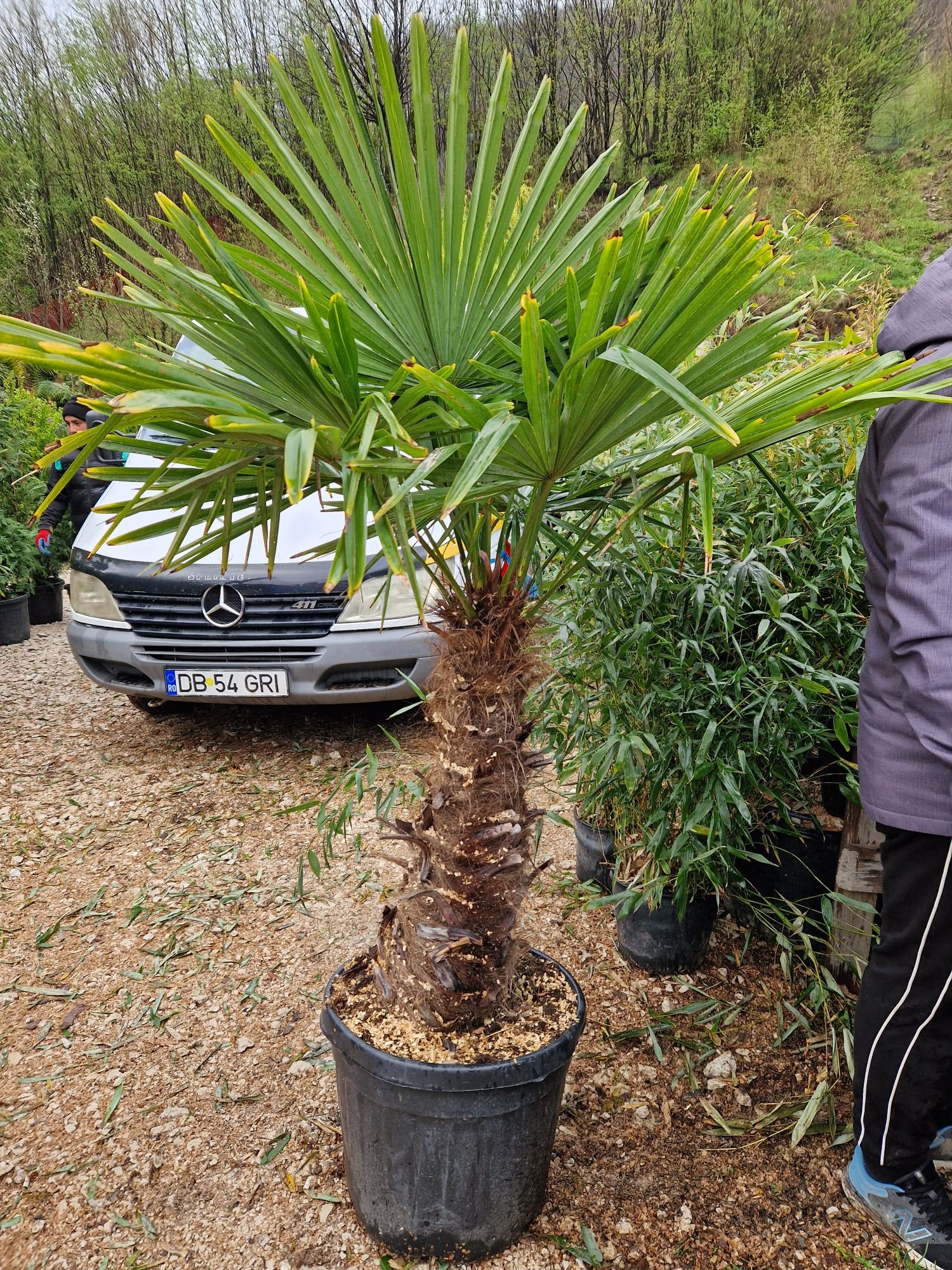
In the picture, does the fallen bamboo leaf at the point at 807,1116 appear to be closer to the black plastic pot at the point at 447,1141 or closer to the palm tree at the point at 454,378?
the black plastic pot at the point at 447,1141

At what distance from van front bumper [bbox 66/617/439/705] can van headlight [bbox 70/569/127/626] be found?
7 centimetres

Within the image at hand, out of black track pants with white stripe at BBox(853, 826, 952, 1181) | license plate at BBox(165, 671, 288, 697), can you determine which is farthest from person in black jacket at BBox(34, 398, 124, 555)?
black track pants with white stripe at BBox(853, 826, 952, 1181)

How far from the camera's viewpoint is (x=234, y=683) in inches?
141

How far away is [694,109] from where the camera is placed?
48.0ft

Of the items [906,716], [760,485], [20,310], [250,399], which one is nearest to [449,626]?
[250,399]

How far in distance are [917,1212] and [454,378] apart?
1.84m

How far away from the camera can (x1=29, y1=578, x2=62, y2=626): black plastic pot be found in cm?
718

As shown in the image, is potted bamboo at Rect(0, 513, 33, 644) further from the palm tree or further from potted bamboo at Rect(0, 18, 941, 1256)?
potted bamboo at Rect(0, 18, 941, 1256)

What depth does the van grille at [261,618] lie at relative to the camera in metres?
3.57

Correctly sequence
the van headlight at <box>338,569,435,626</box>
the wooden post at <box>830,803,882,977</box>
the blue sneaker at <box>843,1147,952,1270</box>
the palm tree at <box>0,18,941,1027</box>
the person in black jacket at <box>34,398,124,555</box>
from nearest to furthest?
the palm tree at <box>0,18,941,1027</box> < the blue sneaker at <box>843,1147,952,1270</box> < the wooden post at <box>830,803,882,977</box> < the van headlight at <box>338,569,435,626</box> < the person in black jacket at <box>34,398,124,555</box>

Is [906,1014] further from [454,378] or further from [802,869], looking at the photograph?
[454,378]

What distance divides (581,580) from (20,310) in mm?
18180

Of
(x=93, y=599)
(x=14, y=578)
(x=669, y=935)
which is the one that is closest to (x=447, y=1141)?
(x=669, y=935)

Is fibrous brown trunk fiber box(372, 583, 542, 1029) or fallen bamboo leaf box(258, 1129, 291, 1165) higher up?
fibrous brown trunk fiber box(372, 583, 542, 1029)
